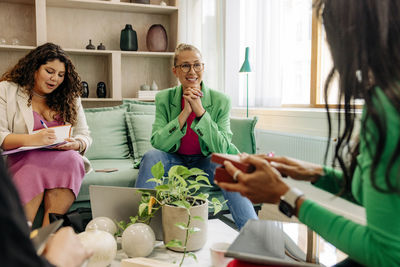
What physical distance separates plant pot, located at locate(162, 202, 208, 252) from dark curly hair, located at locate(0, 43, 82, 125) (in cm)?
125

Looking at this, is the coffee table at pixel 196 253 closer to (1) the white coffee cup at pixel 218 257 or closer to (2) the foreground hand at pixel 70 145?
(1) the white coffee cup at pixel 218 257

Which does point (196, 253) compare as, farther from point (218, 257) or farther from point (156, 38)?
point (156, 38)

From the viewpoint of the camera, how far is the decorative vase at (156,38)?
Result: 350 cm

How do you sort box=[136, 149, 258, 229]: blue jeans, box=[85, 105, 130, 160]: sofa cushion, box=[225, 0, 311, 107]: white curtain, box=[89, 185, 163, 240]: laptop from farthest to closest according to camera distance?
box=[225, 0, 311, 107]: white curtain, box=[85, 105, 130, 160]: sofa cushion, box=[136, 149, 258, 229]: blue jeans, box=[89, 185, 163, 240]: laptop

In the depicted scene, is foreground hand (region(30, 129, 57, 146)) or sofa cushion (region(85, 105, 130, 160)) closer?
foreground hand (region(30, 129, 57, 146))

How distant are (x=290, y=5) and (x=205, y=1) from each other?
103 cm

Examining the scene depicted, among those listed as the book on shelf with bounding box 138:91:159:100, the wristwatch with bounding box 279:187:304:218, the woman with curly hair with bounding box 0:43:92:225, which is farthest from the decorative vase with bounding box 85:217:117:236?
the book on shelf with bounding box 138:91:159:100

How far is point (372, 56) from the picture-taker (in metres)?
0.71

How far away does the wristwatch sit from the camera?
2.64 ft

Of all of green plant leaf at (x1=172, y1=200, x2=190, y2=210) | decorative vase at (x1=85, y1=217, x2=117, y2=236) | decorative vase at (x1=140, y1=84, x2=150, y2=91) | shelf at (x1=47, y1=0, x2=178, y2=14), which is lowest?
decorative vase at (x1=85, y1=217, x2=117, y2=236)

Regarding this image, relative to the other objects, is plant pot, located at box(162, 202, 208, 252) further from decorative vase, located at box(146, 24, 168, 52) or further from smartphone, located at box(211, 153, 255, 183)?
decorative vase, located at box(146, 24, 168, 52)

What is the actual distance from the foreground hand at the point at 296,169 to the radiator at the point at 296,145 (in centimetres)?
125

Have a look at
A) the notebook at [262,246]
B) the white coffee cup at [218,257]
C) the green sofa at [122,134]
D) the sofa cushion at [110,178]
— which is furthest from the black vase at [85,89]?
the notebook at [262,246]

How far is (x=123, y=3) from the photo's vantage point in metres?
3.32
